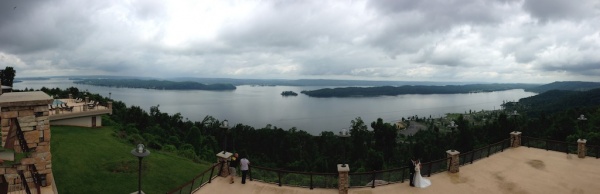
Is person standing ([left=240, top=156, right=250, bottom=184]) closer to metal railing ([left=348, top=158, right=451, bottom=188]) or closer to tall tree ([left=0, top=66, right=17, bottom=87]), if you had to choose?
metal railing ([left=348, top=158, right=451, bottom=188])

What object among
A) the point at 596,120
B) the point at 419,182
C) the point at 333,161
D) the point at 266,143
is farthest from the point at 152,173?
the point at 596,120

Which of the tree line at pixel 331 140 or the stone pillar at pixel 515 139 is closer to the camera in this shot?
the stone pillar at pixel 515 139

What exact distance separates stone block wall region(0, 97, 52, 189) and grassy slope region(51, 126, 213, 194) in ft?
26.9

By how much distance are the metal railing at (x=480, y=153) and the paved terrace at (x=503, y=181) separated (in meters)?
0.26

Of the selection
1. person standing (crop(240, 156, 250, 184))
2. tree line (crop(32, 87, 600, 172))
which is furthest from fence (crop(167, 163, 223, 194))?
tree line (crop(32, 87, 600, 172))

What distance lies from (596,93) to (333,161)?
424 feet

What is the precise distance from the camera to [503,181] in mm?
13164

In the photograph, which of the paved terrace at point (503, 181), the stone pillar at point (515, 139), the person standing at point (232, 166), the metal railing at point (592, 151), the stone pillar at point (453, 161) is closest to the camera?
the paved terrace at point (503, 181)

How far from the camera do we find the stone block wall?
8734 millimetres

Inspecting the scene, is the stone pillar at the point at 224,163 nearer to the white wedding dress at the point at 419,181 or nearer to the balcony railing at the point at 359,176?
the balcony railing at the point at 359,176

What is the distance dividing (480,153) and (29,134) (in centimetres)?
1799

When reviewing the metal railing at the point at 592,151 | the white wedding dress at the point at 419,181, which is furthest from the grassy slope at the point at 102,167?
the metal railing at the point at 592,151

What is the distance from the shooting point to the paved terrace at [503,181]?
1222 cm

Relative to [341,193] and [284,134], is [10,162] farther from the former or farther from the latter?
[284,134]
